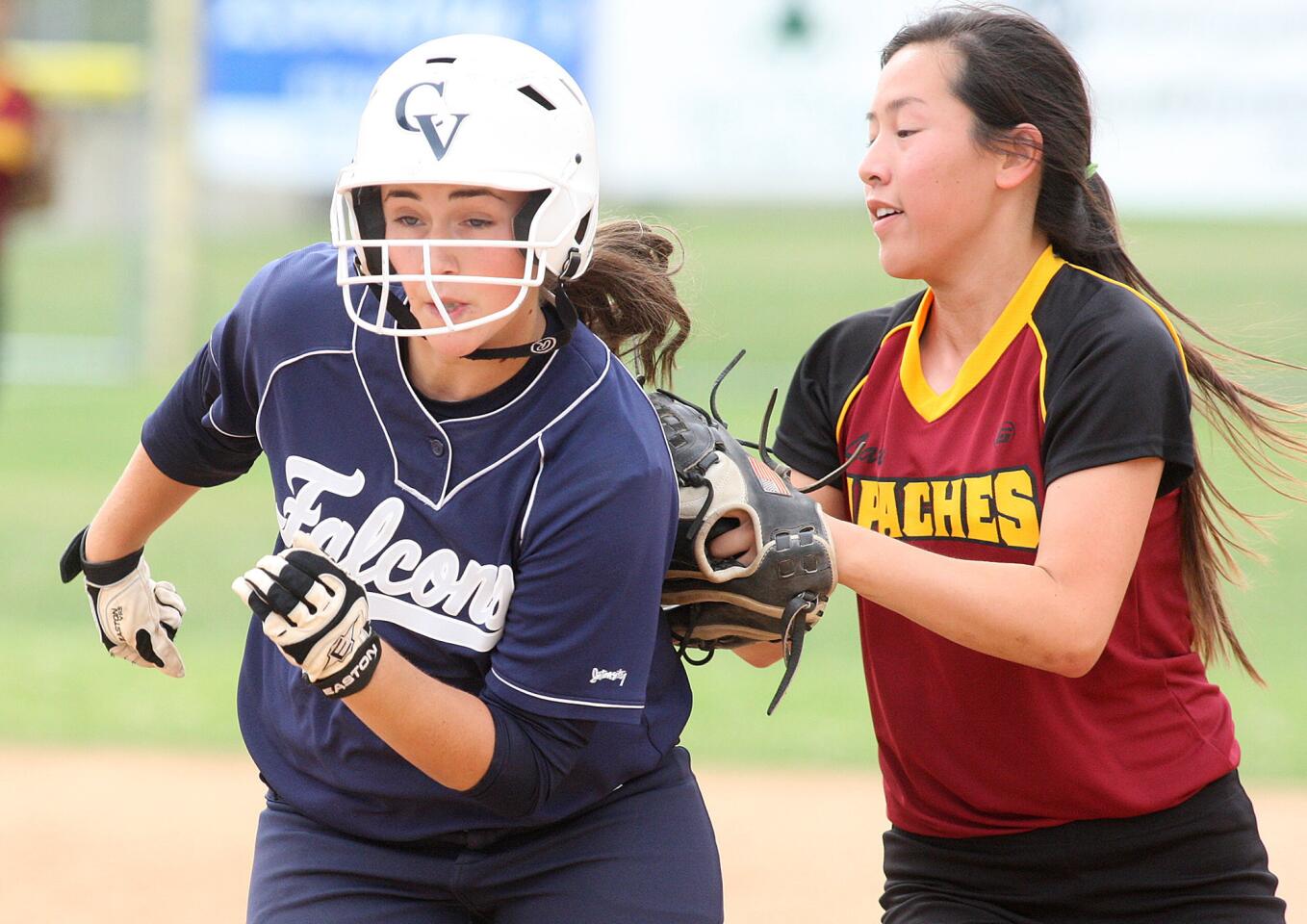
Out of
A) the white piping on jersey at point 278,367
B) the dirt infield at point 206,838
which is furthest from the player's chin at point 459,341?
the dirt infield at point 206,838

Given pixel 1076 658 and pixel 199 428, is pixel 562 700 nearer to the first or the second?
pixel 1076 658

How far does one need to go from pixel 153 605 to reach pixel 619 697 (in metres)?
1.01

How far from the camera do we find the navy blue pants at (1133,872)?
2.61m

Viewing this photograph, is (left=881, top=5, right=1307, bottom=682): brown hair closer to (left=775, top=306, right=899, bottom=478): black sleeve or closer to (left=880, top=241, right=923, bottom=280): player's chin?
(left=880, top=241, right=923, bottom=280): player's chin

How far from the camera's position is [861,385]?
2.86 metres

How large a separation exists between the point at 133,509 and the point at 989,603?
4.84 ft

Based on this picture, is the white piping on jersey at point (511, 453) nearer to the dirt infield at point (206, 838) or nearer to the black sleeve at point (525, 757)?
the black sleeve at point (525, 757)

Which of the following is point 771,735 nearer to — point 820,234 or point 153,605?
point 153,605

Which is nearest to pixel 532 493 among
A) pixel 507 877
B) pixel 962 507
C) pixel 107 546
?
pixel 507 877

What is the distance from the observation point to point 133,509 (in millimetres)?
2885

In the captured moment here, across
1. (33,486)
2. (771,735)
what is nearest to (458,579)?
(771,735)

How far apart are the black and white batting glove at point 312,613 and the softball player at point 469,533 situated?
0.16 ft

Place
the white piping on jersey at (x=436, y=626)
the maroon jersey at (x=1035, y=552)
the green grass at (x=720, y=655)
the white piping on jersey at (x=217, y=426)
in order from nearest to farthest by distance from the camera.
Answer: the white piping on jersey at (x=436, y=626) < the maroon jersey at (x=1035, y=552) < the white piping on jersey at (x=217, y=426) < the green grass at (x=720, y=655)

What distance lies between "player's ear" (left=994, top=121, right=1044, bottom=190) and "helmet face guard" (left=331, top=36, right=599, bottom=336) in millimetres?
663
